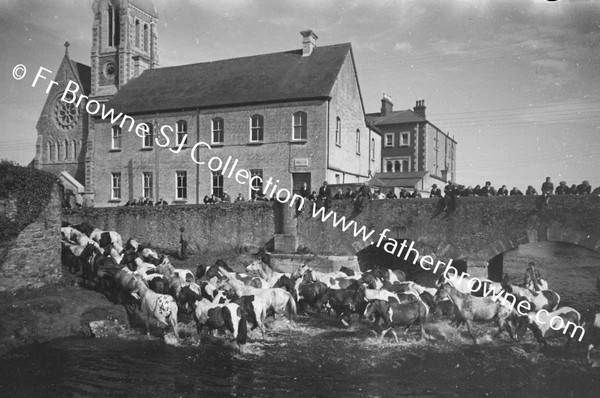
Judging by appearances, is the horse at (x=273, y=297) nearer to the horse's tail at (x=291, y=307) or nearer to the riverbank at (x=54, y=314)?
the horse's tail at (x=291, y=307)

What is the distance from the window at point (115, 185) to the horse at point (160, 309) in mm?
23770

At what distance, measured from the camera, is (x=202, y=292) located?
16547mm

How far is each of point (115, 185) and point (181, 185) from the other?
641cm

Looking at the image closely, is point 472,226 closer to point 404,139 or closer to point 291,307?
point 291,307

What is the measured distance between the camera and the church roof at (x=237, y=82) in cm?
3176

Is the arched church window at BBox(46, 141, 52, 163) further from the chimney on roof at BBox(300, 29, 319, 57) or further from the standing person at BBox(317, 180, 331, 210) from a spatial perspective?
the standing person at BBox(317, 180, 331, 210)

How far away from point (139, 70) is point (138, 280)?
2866 centimetres

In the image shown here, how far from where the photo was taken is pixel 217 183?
1324 inches

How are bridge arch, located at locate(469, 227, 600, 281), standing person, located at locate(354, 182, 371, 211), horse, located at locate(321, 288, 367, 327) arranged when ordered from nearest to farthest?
horse, located at locate(321, 288, 367, 327) < bridge arch, located at locate(469, 227, 600, 281) < standing person, located at locate(354, 182, 371, 211)

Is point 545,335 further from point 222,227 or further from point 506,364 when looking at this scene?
point 222,227

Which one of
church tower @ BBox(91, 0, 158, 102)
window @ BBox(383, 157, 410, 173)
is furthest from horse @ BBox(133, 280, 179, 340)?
window @ BBox(383, 157, 410, 173)

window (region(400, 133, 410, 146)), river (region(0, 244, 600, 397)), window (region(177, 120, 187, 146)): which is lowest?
river (region(0, 244, 600, 397))

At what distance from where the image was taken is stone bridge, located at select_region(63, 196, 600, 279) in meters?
19.3

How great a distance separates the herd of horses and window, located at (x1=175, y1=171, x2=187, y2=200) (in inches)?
530
